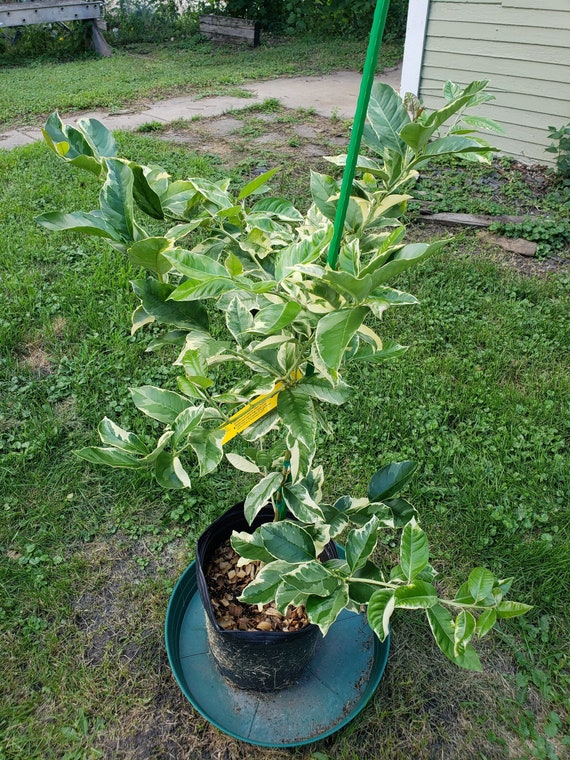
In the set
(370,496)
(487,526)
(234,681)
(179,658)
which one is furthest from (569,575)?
(179,658)

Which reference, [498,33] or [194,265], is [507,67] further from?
[194,265]

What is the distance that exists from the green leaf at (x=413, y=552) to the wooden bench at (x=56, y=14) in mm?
9486

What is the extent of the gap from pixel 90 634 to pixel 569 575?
1.55 m

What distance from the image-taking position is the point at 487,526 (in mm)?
2148

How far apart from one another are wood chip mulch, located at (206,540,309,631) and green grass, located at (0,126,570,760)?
1.12 ft

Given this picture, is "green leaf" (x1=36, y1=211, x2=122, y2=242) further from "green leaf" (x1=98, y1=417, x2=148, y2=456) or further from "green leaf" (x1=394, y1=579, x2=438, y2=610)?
"green leaf" (x1=394, y1=579, x2=438, y2=610)

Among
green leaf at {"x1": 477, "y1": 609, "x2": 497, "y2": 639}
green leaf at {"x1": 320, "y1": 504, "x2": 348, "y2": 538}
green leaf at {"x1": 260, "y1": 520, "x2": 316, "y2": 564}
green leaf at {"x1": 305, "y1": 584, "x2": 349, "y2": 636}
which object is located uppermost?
green leaf at {"x1": 477, "y1": 609, "x2": 497, "y2": 639}

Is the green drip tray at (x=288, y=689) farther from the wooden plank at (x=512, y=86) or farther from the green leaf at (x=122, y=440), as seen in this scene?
the wooden plank at (x=512, y=86)

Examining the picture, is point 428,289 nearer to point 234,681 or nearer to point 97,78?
point 234,681

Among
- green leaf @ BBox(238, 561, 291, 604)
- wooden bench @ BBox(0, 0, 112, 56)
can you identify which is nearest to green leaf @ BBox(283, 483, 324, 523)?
green leaf @ BBox(238, 561, 291, 604)

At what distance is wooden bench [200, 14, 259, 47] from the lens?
9602 millimetres

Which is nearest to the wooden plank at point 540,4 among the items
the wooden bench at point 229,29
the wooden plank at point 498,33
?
the wooden plank at point 498,33

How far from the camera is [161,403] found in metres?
1.22

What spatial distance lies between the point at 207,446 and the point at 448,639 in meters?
0.54
